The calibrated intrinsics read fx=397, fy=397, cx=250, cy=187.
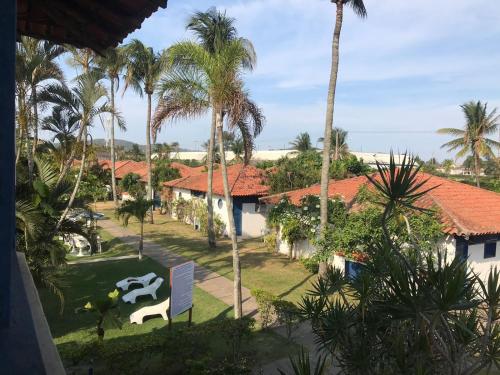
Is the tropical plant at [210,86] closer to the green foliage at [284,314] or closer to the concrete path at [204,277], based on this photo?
the green foliage at [284,314]

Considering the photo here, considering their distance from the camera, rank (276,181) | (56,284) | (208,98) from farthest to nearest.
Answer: (276,181), (208,98), (56,284)

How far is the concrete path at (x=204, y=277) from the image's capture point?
1288cm

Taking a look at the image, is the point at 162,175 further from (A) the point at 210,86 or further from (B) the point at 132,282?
(A) the point at 210,86

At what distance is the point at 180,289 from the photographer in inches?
386

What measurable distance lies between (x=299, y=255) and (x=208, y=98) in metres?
10.6

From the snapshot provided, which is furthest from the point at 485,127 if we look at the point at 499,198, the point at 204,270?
the point at 204,270

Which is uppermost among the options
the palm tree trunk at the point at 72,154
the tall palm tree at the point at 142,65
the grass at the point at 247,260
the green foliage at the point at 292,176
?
the tall palm tree at the point at 142,65

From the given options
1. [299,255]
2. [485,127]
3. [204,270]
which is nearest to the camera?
[204,270]

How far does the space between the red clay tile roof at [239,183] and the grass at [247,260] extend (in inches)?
113

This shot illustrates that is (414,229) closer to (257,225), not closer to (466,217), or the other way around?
(466,217)

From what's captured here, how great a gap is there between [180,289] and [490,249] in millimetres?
11041

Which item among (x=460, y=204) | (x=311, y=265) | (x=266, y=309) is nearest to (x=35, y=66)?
(x=266, y=309)

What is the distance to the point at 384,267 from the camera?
582cm

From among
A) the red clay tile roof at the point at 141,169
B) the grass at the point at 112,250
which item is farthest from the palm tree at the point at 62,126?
the red clay tile roof at the point at 141,169
